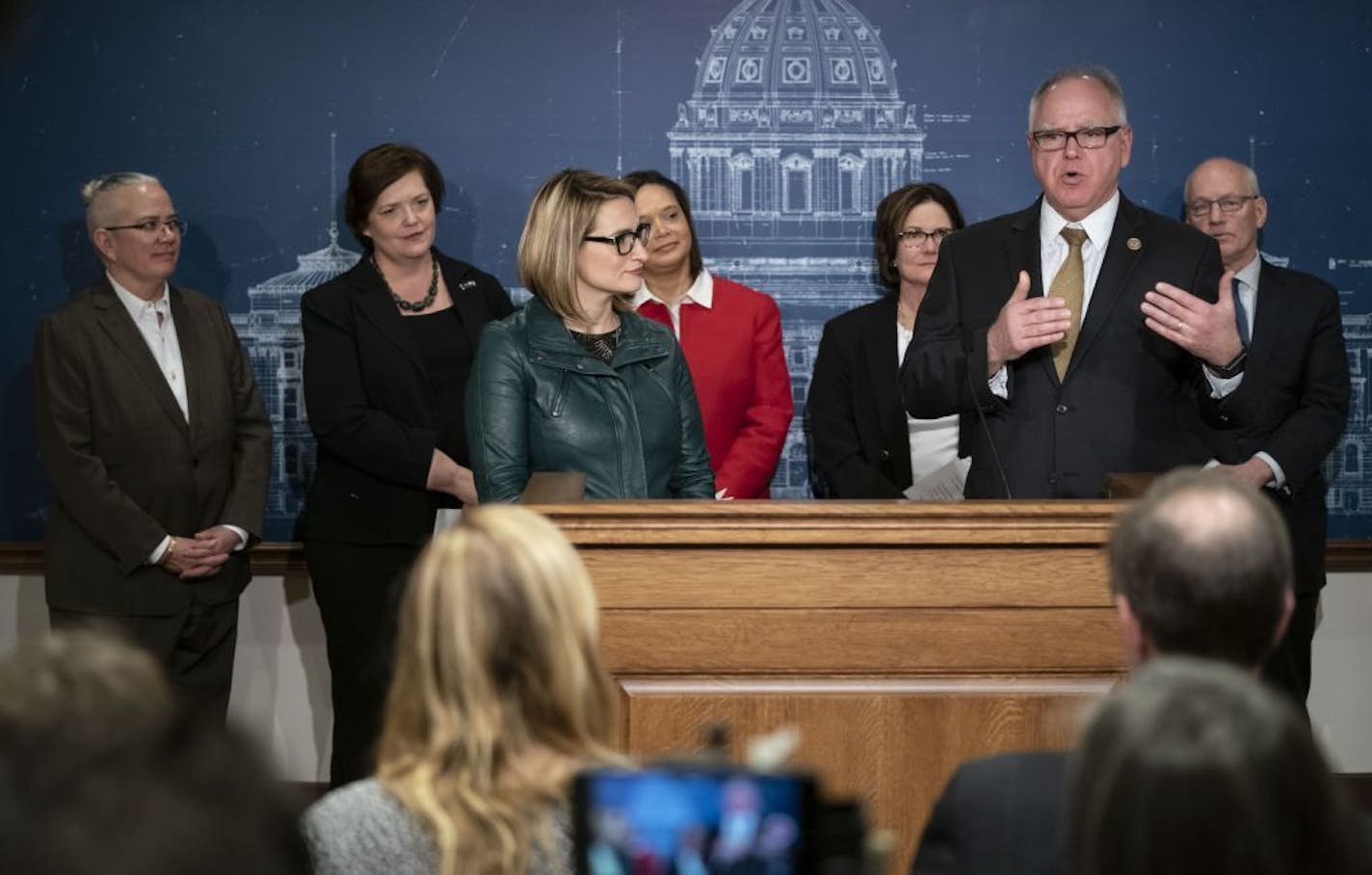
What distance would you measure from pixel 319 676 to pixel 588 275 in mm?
2303

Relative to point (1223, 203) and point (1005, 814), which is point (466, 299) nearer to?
point (1223, 203)

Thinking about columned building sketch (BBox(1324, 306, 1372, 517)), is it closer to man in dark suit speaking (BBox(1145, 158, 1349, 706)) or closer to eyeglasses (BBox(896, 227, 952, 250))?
man in dark suit speaking (BBox(1145, 158, 1349, 706))

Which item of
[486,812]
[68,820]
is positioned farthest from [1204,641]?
[68,820]

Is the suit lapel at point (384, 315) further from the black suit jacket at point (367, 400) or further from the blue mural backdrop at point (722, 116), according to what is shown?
the blue mural backdrop at point (722, 116)

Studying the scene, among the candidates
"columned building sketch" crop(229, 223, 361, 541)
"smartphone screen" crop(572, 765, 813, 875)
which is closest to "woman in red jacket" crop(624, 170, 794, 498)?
"columned building sketch" crop(229, 223, 361, 541)

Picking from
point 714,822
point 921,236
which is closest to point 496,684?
point 714,822

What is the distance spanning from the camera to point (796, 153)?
6.21 meters

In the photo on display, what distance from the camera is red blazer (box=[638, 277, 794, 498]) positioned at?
5.64m

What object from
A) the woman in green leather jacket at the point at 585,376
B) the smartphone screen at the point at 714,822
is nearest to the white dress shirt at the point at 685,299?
the woman in green leather jacket at the point at 585,376

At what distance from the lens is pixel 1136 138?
242 inches

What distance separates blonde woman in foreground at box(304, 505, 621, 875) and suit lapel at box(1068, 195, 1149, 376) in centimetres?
237

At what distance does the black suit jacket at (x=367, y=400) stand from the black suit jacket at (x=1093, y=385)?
1696mm

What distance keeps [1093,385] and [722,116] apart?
7.28 feet

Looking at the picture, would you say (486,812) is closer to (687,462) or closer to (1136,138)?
(687,462)
